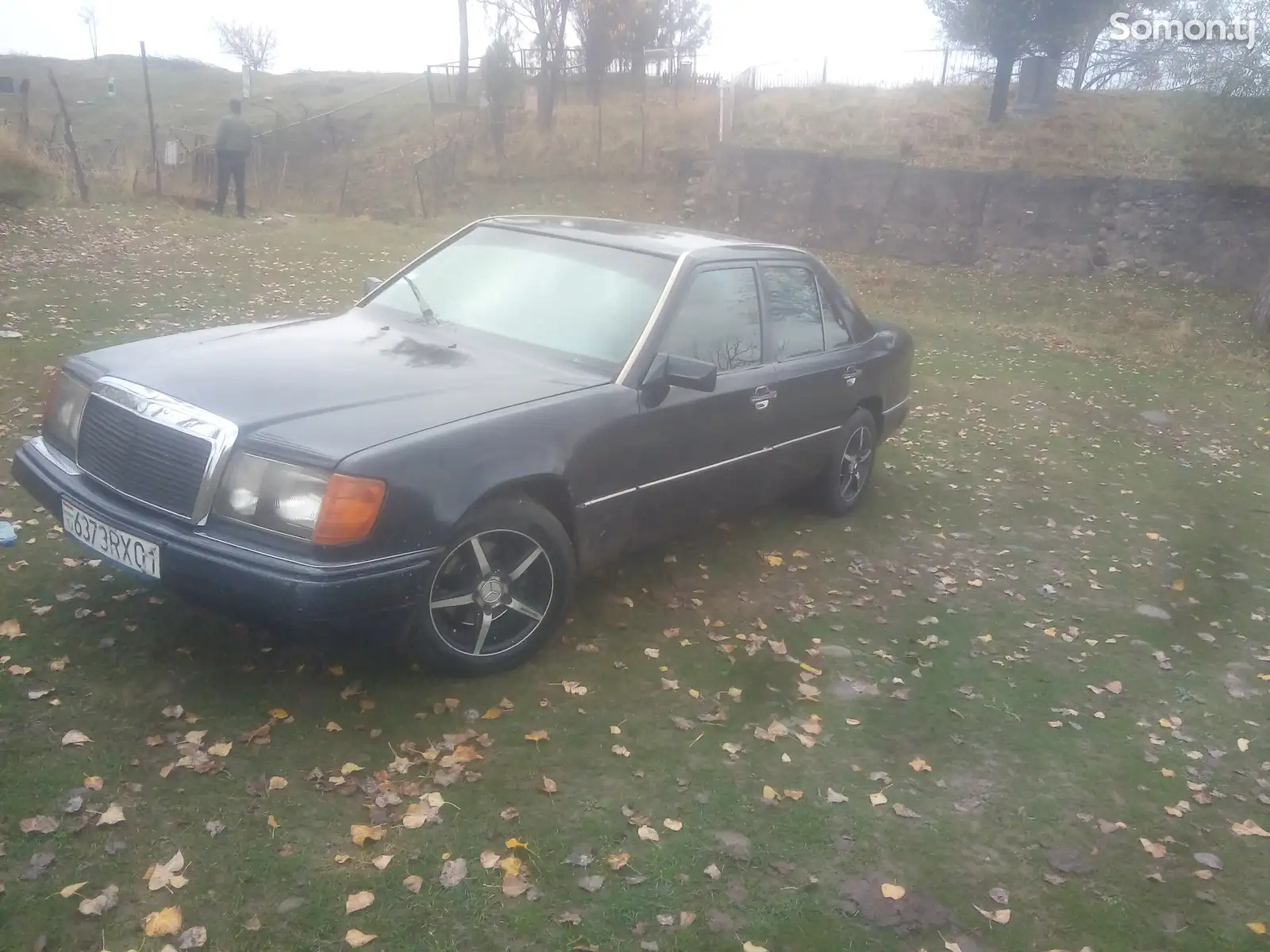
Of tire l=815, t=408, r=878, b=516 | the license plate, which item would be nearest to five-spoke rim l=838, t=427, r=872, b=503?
tire l=815, t=408, r=878, b=516

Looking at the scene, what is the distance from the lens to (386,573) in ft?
11.5

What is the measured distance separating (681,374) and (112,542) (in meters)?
2.30

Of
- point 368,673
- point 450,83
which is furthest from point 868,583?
point 450,83

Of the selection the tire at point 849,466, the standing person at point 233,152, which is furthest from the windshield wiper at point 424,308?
the standing person at point 233,152

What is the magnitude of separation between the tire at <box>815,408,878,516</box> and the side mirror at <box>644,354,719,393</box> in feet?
6.31

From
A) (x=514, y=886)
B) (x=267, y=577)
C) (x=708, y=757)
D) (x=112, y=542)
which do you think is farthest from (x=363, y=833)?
(x=112, y=542)

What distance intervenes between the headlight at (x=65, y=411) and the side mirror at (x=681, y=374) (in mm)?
2255

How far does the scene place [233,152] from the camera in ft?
53.1

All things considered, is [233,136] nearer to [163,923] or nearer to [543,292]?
[543,292]

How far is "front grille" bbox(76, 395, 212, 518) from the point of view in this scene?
3527 millimetres

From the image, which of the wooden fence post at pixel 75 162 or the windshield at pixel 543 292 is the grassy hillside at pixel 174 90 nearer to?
the wooden fence post at pixel 75 162

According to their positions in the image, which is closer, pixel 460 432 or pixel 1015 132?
pixel 460 432

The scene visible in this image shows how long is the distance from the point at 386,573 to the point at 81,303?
310 inches

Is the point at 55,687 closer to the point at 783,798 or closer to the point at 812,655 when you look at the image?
the point at 783,798
